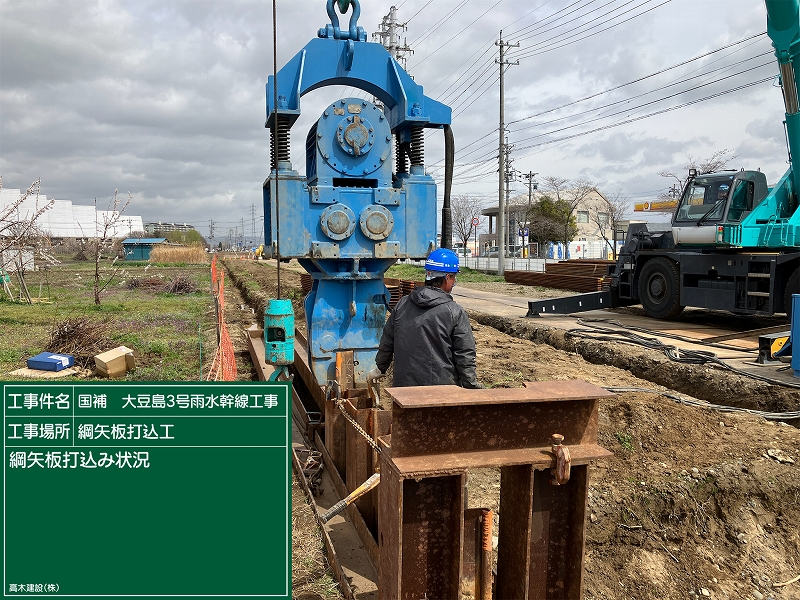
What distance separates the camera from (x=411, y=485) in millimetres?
2820

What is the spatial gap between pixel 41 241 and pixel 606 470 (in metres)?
16.8

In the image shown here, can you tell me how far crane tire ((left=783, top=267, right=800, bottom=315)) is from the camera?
34.0 ft

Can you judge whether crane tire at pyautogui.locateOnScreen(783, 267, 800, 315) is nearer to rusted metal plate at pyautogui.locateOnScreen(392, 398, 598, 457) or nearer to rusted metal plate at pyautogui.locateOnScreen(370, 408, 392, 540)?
rusted metal plate at pyautogui.locateOnScreen(370, 408, 392, 540)

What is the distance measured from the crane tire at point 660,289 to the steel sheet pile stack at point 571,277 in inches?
294

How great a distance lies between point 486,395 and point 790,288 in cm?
1018

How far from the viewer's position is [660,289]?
1335 centimetres

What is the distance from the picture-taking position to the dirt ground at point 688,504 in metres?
3.94

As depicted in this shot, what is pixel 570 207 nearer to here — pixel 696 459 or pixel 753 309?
pixel 753 309

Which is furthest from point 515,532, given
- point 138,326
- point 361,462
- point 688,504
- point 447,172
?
point 138,326

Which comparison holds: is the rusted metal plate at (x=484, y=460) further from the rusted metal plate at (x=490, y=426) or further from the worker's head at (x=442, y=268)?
the worker's head at (x=442, y=268)

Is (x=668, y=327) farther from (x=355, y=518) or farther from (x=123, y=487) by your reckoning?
(x=123, y=487)

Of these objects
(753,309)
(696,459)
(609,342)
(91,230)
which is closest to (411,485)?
(696,459)

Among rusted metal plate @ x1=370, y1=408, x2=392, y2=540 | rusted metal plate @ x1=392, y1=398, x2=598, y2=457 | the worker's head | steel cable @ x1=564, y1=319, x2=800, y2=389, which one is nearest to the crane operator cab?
steel cable @ x1=564, y1=319, x2=800, y2=389

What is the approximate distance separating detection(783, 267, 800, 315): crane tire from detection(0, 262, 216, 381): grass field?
1013 centimetres
